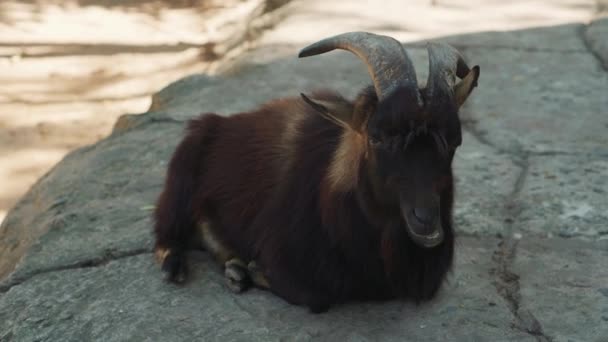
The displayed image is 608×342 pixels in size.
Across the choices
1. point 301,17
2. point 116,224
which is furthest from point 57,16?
point 116,224

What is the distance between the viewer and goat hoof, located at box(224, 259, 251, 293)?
12.3 feet

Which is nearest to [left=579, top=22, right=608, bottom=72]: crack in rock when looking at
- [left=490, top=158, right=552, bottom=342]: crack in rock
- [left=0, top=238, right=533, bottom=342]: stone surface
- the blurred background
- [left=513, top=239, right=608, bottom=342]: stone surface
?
the blurred background

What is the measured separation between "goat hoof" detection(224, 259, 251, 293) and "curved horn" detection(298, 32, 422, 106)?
99cm

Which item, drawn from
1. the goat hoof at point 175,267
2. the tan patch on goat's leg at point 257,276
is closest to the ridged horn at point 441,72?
the tan patch on goat's leg at point 257,276

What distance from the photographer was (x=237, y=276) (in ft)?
12.3

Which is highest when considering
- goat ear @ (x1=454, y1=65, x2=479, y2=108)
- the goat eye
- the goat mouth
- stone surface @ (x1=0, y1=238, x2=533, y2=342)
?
goat ear @ (x1=454, y1=65, x2=479, y2=108)

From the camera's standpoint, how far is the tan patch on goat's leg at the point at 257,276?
3.74 m

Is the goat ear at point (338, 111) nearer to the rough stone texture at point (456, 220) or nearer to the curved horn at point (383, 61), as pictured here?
the curved horn at point (383, 61)

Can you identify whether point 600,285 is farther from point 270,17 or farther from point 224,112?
point 270,17

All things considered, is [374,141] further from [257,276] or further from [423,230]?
[257,276]

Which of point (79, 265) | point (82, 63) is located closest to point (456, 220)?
point (79, 265)

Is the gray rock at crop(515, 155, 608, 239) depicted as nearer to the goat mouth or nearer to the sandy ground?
the goat mouth

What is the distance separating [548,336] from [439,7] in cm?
524

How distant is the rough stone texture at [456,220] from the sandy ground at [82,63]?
1.46m
